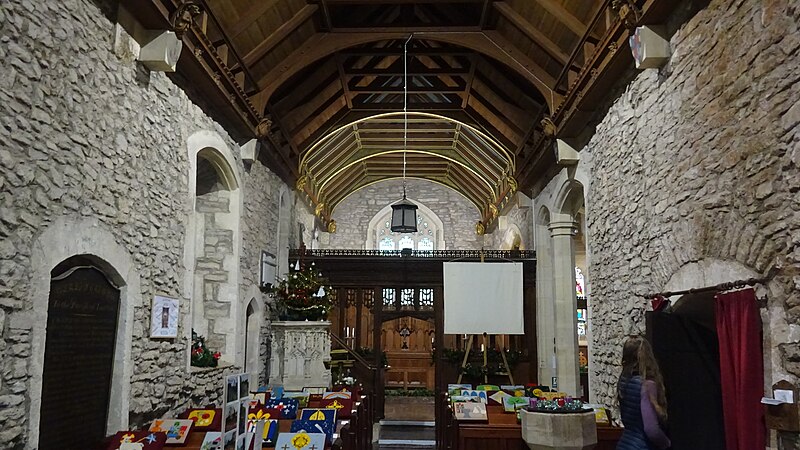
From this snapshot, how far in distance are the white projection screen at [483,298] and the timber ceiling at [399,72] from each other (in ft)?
5.44

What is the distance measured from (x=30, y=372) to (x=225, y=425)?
3.92 ft

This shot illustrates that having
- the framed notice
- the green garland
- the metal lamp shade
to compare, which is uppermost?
the metal lamp shade

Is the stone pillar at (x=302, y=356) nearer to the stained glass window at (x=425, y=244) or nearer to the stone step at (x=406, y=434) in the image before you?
the stone step at (x=406, y=434)

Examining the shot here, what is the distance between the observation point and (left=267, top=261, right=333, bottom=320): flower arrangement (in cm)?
906

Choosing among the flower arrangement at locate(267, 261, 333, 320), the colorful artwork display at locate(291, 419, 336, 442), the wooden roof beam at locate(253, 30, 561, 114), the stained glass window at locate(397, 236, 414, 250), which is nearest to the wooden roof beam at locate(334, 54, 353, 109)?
the wooden roof beam at locate(253, 30, 561, 114)

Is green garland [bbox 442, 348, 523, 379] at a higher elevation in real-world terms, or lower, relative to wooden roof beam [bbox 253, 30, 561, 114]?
lower

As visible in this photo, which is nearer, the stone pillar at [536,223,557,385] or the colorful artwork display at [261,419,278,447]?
the colorful artwork display at [261,419,278,447]

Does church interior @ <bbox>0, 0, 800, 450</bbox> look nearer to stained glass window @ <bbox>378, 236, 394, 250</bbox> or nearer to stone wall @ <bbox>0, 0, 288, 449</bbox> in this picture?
stone wall @ <bbox>0, 0, 288, 449</bbox>

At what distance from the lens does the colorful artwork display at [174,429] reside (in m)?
4.51

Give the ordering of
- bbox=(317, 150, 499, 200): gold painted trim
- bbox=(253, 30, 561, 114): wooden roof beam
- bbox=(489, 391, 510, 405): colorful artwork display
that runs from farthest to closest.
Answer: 1. bbox=(317, 150, 499, 200): gold painted trim
2. bbox=(253, 30, 561, 114): wooden roof beam
3. bbox=(489, 391, 510, 405): colorful artwork display

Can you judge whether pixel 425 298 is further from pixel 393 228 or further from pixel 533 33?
pixel 533 33

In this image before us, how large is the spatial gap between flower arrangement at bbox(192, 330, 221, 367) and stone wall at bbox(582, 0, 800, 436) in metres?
3.99

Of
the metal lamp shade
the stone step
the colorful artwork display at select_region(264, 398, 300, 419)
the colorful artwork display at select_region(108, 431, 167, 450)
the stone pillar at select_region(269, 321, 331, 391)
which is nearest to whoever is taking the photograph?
the colorful artwork display at select_region(108, 431, 167, 450)

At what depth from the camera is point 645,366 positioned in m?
3.85
